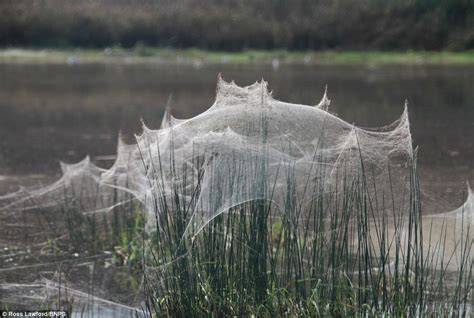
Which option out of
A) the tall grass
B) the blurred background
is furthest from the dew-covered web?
the blurred background

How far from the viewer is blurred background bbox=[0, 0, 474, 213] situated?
50.9ft

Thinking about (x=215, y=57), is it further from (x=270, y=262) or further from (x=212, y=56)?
(x=270, y=262)

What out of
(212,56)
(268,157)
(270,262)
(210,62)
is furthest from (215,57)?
(270,262)

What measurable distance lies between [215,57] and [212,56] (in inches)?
6.5

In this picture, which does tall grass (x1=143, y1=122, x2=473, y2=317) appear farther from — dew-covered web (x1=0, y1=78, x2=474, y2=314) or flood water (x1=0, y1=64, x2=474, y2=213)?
flood water (x1=0, y1=64, x2=474, y2=213)

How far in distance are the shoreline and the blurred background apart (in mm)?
48

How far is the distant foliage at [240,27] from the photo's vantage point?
2620cm

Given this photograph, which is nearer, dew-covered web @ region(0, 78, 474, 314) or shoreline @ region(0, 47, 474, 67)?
dew-covered web @ region(0, 78, 474, 314)

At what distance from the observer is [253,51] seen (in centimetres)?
2577

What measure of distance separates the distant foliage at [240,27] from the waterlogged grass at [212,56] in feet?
1.75

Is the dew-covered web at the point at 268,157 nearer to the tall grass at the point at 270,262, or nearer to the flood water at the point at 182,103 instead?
the tall grass at the point at 270,262

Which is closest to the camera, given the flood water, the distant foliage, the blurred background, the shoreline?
the flood water

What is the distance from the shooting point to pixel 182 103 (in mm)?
17438

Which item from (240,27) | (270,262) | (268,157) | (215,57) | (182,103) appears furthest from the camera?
(240,27)
